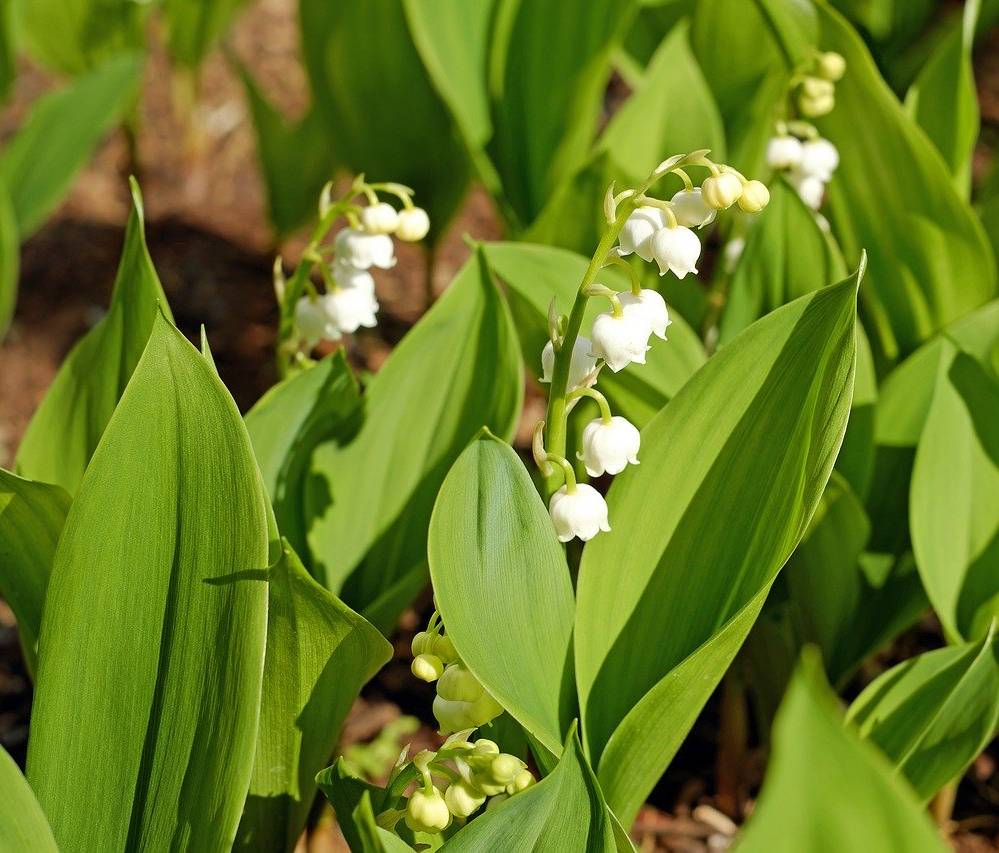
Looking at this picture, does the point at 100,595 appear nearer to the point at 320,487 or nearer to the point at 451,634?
the point at 451,634

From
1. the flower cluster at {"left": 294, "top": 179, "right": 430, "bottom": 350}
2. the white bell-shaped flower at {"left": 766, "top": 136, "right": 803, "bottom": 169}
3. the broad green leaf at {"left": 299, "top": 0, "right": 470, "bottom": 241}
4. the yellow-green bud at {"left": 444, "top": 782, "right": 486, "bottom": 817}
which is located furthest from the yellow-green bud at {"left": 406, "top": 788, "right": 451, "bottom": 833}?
the broad green leaf at {"left": 299, "top": 0, "right": 470, "bottom": 241}

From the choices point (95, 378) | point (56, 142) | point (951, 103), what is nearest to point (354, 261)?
point (95, 378)

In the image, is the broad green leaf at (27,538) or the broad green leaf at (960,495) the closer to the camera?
the broad green leaf at (27,538)

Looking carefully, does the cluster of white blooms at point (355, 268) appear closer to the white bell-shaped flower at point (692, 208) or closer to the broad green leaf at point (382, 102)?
the white bell-shaped flower at point (692, 208)

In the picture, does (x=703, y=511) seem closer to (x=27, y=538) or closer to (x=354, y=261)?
(x=354, y=261)

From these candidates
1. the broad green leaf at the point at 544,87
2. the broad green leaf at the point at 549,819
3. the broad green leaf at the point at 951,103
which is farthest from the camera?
the broad green leaf at the point at 544,87

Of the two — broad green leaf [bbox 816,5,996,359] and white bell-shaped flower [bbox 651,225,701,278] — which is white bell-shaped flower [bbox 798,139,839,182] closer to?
broad green leaf [bbox 816,5,996,359]

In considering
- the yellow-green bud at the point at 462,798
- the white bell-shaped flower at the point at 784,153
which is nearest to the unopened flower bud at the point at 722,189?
the yellow-green bud at the point at 462,798
